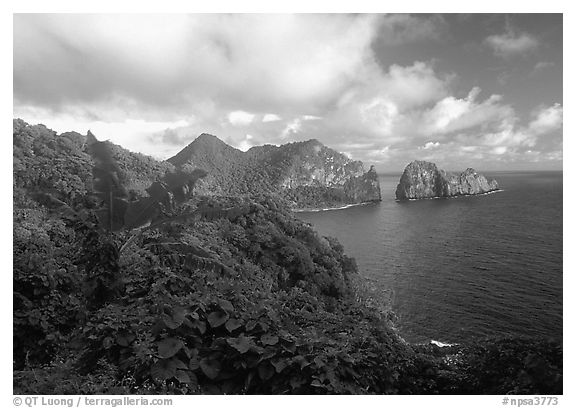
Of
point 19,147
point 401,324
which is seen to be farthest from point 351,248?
point 19,147

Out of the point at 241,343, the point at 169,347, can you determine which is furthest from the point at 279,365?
the point at 169,347

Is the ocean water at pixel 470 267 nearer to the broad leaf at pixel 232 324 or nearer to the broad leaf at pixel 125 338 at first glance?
the broad leaf at pixel 232 324

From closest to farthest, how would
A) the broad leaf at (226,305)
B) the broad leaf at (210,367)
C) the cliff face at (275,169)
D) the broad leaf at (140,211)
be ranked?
the broad leaf at (210,367) < the broad leaf at (226,305) < the broad leaf at (140,211) < the cliff face at (275,169)

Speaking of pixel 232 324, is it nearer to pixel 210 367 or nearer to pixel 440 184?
pixel 210 367

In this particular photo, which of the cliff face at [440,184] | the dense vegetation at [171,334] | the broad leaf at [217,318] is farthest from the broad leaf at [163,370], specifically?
the cliff face at [440,184]

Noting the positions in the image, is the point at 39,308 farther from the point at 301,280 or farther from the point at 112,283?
the point at 301,280

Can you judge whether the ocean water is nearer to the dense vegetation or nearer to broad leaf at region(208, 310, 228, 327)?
the dense vegetation
